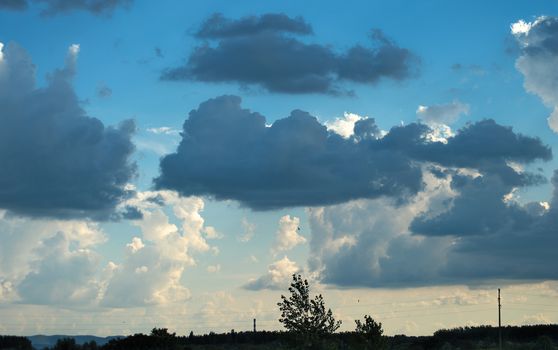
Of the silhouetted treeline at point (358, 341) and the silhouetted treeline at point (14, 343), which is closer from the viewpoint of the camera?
the silhouetted treeline at point (358, 341)

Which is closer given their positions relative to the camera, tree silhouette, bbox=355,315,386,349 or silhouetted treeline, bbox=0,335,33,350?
tree silhouette, bbox=355,315,386,349

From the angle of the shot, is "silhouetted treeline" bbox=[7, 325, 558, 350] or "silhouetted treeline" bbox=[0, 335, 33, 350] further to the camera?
"silhouetted treeline" bbox=[0, 335, 33, 350]

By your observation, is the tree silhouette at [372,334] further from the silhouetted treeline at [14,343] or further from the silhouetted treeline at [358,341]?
the silhouetted treeline at [14,343]

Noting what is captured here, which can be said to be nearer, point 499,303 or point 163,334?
point 163,334

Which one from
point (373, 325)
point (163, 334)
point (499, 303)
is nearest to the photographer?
point (373, 325)

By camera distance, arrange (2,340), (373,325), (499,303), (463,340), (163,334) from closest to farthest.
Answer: (373,325)
(163,334)
(499,303)
(2,340)
(463,340)

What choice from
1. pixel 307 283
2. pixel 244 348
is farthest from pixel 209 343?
pixel 307 283

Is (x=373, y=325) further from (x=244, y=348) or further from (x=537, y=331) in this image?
(x=537, y=331)

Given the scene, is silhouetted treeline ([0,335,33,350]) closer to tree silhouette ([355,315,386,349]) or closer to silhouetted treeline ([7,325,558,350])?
silhouetted treeline ([7,325,558,350])

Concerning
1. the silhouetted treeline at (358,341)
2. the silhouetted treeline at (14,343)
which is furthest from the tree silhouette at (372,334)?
the silhouetted treeline at (14,343)

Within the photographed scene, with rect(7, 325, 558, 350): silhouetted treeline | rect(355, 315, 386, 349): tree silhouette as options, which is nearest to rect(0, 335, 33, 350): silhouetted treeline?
rect(7, 325, 558, 350): silhouetted treeline

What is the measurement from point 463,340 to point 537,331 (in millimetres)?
15270

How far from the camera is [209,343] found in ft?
652

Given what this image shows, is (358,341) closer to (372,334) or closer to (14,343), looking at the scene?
(372,334)
